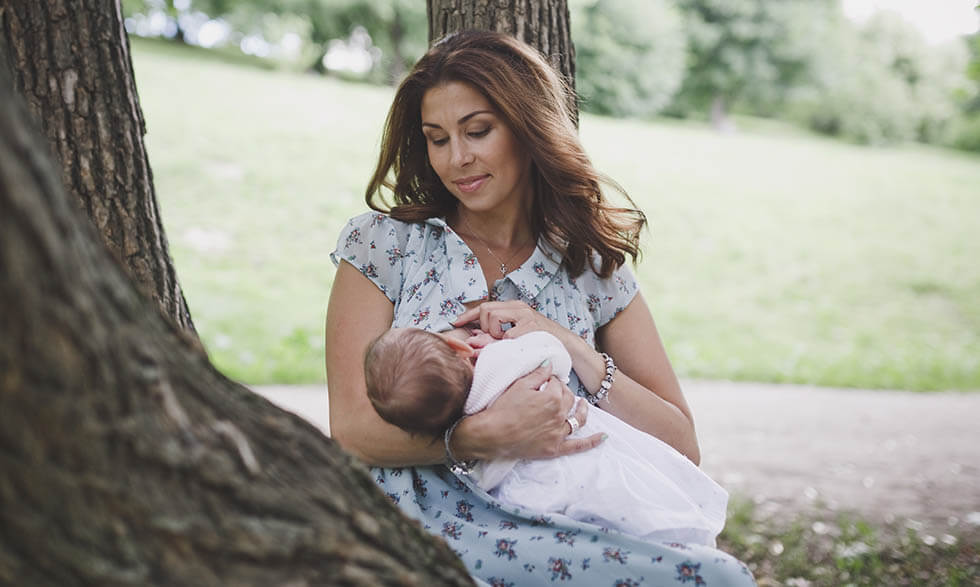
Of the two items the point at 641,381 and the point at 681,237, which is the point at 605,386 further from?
the point at 681,237

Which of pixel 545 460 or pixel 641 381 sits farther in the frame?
pixel 641 381

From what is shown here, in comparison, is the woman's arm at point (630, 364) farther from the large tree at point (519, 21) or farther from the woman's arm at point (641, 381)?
the large tree at point (519, 21)

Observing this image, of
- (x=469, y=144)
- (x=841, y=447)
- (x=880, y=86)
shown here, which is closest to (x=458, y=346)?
(x=469, y=144)

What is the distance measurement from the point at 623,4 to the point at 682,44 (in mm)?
3709

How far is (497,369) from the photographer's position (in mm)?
2174

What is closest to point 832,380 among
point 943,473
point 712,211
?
point 943,473

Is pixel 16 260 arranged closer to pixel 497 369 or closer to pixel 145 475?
pixel 145 475

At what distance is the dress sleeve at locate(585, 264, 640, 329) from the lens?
268 cm

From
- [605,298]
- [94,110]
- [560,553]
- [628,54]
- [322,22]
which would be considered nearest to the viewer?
[560,553]

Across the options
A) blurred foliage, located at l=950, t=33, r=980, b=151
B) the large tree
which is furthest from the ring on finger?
blurred foliage, located at l=950, t=33, r=980, b=151

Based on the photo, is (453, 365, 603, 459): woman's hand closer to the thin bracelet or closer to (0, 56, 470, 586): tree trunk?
the thin bracelet

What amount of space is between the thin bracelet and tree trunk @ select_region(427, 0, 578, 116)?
1364 millimetres

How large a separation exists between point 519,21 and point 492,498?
1679 mm

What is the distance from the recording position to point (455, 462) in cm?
218
